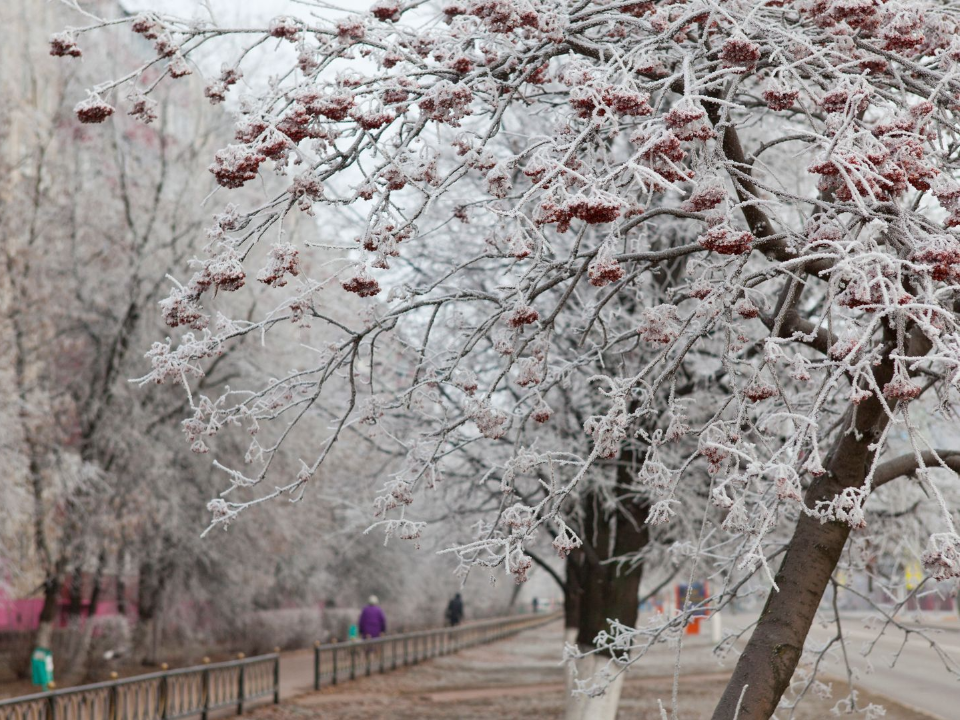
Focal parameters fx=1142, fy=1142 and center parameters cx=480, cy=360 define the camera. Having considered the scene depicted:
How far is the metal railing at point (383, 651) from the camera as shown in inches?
840

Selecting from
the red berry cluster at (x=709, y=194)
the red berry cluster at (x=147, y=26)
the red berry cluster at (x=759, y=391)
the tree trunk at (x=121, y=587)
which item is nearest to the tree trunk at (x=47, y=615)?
the tree trunk at (x=121, y=587)

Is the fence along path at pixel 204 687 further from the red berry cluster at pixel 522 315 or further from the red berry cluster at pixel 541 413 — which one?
the red berry cluster at pixel 522 315

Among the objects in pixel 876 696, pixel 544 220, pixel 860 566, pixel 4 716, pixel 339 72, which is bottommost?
pixel 876 696

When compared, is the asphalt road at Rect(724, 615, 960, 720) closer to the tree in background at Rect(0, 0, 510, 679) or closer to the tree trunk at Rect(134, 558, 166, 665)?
the tree in background at Rect(0, 0, 510, 679)

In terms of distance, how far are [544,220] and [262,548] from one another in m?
18.7

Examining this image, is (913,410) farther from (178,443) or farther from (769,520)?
(178,443)

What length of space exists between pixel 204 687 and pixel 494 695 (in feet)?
23.2

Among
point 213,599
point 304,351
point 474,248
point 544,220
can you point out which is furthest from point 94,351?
point 544,220

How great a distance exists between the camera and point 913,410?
12.9 meters

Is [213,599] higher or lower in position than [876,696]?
higher

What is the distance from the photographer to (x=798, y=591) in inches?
228

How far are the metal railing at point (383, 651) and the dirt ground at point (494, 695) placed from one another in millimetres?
326

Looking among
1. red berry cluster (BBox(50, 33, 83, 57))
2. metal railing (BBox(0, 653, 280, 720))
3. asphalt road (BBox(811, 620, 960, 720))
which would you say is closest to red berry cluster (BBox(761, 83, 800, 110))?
red berry cluster (BBox(50, 33, 83, 57))

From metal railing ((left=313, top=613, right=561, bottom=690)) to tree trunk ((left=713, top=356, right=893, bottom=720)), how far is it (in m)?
15.6
